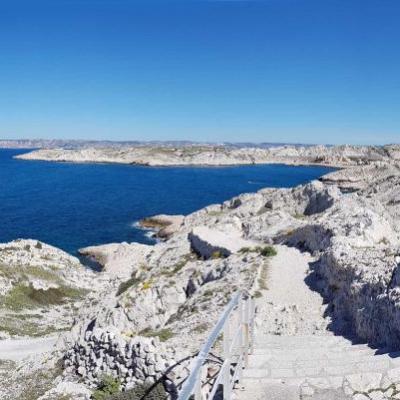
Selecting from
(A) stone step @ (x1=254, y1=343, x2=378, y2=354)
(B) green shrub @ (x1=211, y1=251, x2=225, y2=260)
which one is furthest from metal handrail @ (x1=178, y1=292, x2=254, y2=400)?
(B) green shrub @ (x1=211, y1=251, x2=225, y2=260)

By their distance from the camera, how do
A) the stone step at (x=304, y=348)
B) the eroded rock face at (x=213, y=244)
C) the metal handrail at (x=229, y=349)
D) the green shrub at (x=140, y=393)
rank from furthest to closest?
the eroded rock face at (x=213, y=244) < the green shrub at (x=140, y=393) < the stone step at (x=304, y=348) < the metal handrail at (x=229, y=349)

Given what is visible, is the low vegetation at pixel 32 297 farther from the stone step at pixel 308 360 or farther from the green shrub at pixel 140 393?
the stone step at pixel 308 360

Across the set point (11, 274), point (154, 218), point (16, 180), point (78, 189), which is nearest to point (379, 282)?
point (11, 274)

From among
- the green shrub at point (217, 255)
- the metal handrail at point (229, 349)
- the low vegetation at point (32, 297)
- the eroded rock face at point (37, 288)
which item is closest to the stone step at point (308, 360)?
the metal handrail at point (229, 349)

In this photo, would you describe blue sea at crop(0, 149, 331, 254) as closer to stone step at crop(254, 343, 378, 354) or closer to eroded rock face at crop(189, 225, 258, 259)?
eroded rock face at crop(189, 225, 258, 259)

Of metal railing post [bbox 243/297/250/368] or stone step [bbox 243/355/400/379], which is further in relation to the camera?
metal railing post [bbox 243/297/250/368]

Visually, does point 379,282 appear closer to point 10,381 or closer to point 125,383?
point 125,383
